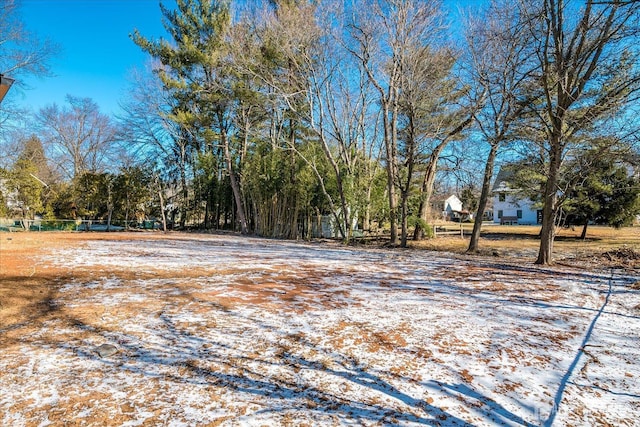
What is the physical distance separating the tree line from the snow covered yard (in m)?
3.73

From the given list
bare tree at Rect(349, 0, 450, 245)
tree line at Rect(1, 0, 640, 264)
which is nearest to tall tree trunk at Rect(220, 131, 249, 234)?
tree line at Rect(1, 0, 640, 264)

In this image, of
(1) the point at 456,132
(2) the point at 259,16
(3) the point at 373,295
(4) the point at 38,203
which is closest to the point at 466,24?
(1) the point at 456,132

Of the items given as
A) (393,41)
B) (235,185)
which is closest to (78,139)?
(235,185)

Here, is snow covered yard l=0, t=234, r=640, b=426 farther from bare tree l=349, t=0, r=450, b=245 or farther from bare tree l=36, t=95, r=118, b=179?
bare tree l=36, t=95, r=118, b=179

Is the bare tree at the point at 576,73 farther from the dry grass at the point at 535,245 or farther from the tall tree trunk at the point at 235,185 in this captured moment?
the tall tree trunk at the point at 235,185

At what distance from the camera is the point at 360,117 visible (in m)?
14.9

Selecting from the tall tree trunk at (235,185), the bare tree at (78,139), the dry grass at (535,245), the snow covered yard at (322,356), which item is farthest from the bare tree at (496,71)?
the bare tree at (78,139)

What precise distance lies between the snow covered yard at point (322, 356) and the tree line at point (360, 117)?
12.2 feet

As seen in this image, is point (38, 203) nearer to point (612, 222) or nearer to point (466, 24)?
point (466, 24)

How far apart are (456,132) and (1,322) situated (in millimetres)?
11551

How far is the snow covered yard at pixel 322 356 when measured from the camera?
1.77 m

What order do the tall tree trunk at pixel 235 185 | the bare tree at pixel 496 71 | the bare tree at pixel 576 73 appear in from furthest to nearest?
the tall tree trunk at pixel 235 185
the bare tree at pixel 496 71
the bare tree at pixel 576 73

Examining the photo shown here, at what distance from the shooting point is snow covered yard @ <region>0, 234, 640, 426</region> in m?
1.77

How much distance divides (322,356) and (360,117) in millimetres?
13660
